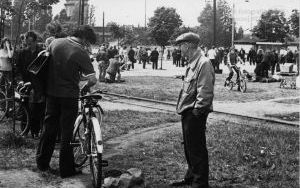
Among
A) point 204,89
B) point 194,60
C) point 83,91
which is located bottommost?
point 83,91

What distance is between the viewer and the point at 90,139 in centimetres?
590

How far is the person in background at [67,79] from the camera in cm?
591

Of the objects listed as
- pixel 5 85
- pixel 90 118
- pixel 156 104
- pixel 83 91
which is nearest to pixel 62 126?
pixel 90 118

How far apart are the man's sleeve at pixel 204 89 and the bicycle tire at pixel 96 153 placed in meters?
1.17

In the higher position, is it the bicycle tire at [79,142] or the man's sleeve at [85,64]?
the man's sleeve at [85,64]

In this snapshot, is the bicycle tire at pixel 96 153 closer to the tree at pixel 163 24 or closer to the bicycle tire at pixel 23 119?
the bicycle tire at pixel 23 119

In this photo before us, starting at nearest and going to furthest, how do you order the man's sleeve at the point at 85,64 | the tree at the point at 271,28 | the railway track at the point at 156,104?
the man's sleeve at the point at 85,64
the railway track at the point at 156,104
the tree at the point at 271,28

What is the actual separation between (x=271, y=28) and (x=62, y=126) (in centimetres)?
8510

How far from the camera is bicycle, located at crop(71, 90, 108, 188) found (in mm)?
5418

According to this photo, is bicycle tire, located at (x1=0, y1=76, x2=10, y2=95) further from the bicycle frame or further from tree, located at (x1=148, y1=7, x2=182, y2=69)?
tree, located at (x1=148, y1=7, x2=182, y2=69)

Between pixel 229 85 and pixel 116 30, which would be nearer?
pixel 229 85

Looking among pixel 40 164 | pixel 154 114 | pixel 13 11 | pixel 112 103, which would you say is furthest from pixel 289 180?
pixel 13 11

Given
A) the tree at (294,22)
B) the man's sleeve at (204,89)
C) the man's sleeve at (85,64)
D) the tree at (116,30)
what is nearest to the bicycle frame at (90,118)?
the man's sleeve at (85,64)

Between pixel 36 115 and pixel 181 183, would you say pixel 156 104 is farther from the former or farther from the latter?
pixel 181 183
